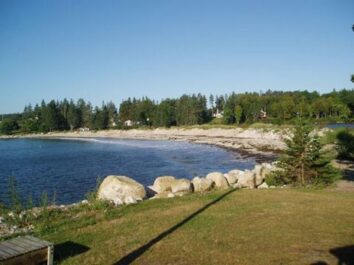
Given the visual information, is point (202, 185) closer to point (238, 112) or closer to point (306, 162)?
point (306, 162)

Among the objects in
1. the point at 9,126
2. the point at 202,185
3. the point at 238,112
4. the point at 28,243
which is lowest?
the point at 202,185

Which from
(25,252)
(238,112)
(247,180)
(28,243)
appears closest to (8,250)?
(25,252)

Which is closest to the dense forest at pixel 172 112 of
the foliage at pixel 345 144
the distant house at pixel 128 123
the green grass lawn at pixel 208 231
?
the distant house at pixel 128 123

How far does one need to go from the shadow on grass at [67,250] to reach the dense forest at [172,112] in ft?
311

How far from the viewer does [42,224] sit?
11.5 m

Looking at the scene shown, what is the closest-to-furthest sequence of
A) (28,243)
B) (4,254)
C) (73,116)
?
1. (4,254)
2. (28,243)
3. (73,116)

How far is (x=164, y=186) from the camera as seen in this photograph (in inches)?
766

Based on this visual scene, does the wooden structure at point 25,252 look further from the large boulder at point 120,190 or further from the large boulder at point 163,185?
the large boulder at point 163,185

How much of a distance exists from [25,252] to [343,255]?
6481mm

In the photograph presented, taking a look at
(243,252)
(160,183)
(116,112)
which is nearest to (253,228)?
(243,252)

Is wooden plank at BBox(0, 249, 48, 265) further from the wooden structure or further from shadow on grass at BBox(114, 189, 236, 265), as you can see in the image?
shadow on grass at BBox(114, 189, 236, 265)

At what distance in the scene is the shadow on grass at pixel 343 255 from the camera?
775 centimetres

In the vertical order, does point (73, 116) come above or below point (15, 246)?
above

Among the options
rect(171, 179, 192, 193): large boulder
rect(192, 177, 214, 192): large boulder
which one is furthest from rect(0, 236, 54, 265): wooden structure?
rect(192, 177, 214, 192): large boulder
